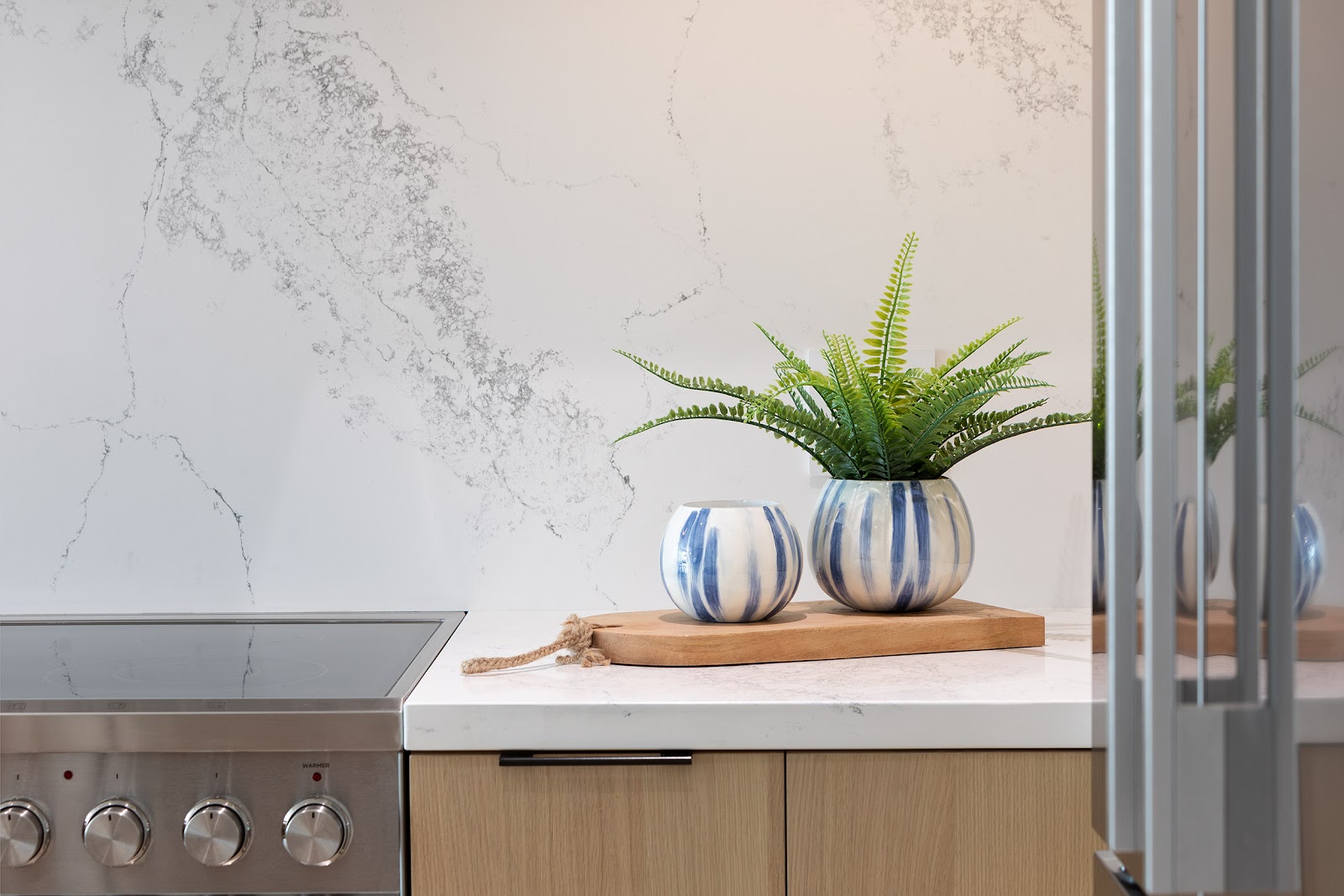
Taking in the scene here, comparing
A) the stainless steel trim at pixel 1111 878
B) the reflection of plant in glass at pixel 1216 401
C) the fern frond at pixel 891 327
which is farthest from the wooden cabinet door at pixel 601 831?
the reflection of plant in glass at pixel 1216 401

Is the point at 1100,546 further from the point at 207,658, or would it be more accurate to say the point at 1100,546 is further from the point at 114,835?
the point at 207,658

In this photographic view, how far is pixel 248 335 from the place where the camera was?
141cm

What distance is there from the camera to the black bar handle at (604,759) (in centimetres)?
91

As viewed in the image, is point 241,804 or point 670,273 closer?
point 241,804

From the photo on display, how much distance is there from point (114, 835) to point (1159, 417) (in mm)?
923

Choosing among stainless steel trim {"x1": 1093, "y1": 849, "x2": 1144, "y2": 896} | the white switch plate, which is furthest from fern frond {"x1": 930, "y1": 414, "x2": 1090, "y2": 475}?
stainless steel trim {"x1": 1093, "y1": 849, "x2": 1144, "y2": 896}

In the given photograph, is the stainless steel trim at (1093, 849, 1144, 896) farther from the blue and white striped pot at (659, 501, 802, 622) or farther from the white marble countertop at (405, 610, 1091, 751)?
the blue and white striped pot at (659, 501, 802, 622)

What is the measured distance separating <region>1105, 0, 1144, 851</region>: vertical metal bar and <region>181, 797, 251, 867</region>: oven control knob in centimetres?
77

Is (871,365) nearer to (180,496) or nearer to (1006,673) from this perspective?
(1006,673)

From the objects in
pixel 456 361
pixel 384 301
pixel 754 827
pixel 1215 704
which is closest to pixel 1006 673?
pixel 754 827

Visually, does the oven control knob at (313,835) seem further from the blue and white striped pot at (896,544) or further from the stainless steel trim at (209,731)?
the blue and white striped pot at (896,544)

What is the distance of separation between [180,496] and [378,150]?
0.56 meters

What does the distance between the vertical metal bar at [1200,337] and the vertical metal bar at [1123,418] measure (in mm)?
29

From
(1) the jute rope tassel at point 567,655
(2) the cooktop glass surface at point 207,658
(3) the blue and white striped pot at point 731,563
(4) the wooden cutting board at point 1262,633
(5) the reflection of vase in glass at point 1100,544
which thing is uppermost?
(5) the reflection of vase in glass at point 1100,544
